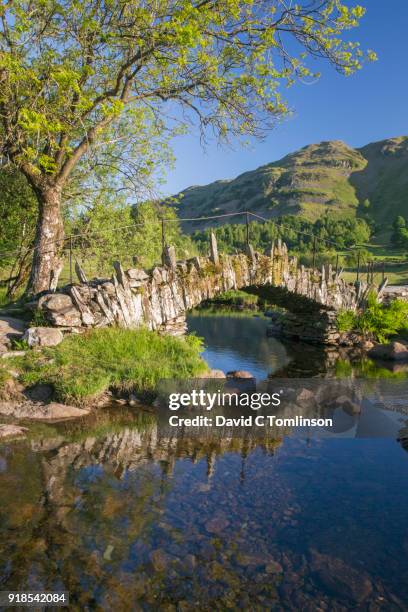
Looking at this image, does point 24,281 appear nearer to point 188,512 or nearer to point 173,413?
point 173,413

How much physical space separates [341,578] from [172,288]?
1026 centimetres

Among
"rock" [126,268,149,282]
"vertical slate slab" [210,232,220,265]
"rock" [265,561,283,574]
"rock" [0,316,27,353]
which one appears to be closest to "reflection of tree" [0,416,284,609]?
"rock" [265,561,283,574]

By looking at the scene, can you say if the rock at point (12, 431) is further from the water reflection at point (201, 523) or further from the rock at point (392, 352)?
the rock at point (392, 352)

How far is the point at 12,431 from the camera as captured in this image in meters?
8.51

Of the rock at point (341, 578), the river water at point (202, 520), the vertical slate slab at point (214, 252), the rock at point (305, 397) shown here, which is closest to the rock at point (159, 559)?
the river water at point (202, 520)

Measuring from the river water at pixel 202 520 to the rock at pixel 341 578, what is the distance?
14 mm

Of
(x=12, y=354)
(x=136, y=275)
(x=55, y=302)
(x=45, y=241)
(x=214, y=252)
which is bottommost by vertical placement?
(x=12, y=354)

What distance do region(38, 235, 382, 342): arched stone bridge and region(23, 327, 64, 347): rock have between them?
49cm

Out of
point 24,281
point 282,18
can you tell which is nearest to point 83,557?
point 282,18

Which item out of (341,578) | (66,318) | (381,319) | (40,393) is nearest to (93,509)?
(341,578)

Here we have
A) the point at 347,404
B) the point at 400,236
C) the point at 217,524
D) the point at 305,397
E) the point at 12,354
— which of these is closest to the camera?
the point at 217,524

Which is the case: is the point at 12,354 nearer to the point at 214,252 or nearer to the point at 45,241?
the point at 45,241

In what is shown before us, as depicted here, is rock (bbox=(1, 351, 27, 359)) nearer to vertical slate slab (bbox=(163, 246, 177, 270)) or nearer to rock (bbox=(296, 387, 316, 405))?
vertical slate slab (bbox=(163, 246, 177, 270))

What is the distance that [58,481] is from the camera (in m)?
6.77
